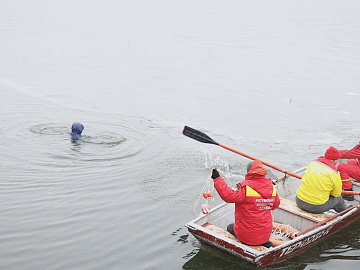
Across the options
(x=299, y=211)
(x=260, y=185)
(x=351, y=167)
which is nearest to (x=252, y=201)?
(x=260, y=185)

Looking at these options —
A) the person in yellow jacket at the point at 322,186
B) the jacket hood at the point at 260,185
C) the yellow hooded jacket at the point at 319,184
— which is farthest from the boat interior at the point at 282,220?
the jacket hood at the point at 260,185

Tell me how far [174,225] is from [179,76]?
1422 cm

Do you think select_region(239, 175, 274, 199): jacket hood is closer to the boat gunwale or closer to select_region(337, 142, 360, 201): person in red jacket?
the boat gunwale

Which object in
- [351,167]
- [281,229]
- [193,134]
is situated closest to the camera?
[281,229]

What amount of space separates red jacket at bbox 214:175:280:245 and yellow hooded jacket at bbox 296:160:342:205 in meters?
1.40

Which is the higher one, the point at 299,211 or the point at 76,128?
the point at 76,128

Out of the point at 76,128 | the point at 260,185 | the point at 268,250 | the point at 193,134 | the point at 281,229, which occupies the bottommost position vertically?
the point at 281,229

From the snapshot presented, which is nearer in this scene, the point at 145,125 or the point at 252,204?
the point at 252,204

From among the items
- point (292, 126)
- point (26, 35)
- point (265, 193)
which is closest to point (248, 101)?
point (292, 126)

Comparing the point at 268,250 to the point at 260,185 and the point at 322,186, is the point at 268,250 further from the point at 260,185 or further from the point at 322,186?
the point at 322,186

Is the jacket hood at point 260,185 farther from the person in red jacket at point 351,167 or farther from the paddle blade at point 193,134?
the person in red jacket at point 351,167

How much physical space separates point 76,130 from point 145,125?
2.79 metres

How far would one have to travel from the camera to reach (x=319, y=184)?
8.38 metres

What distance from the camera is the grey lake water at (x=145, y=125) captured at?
8.17 m
